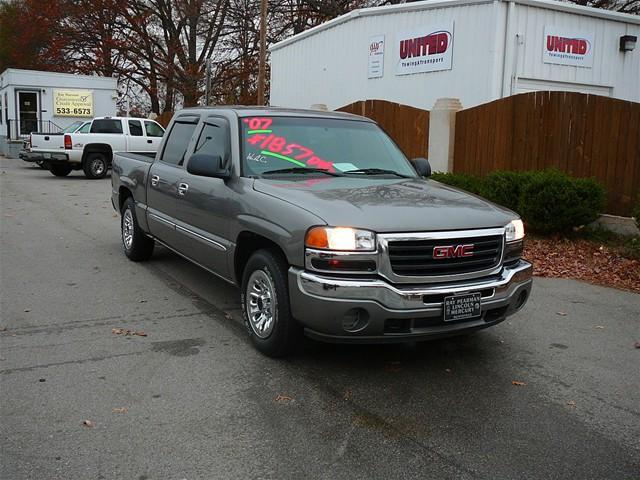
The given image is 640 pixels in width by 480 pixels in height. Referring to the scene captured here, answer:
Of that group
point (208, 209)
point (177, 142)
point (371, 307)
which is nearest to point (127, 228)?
A: point (177, 142)

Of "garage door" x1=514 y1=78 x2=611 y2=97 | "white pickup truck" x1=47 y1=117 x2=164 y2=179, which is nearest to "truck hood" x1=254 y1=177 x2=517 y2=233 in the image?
"garage door" x1=514 y1=78 x2=611 y2=97

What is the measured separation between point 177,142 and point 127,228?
1.87 meters

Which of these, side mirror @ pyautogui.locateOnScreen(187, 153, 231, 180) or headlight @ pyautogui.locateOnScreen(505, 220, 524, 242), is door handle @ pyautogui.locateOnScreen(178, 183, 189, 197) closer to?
side mirror @ pyautogui.locateOnScreen(187, 153, 231, 180)

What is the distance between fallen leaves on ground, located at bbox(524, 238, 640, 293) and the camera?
780cm

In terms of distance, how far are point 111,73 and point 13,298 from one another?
35863 millimetres

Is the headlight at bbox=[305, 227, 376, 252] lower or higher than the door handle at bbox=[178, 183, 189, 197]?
lower

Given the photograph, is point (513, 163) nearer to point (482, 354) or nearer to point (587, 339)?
point (587, 339)

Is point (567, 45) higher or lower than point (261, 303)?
higher

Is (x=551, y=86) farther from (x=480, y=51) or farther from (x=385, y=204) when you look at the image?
(x=385, y=204)

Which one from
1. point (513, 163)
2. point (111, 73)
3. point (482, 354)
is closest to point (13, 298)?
point (482, 354)

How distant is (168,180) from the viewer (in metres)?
6.62

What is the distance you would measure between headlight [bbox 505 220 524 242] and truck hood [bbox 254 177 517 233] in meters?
0.05

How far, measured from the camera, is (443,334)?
14.1 feet

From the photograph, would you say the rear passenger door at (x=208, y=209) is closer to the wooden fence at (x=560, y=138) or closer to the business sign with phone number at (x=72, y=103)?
the wooden fence at (x=560, y=138)
